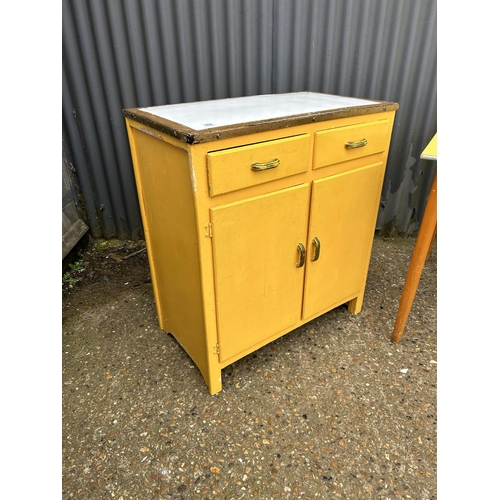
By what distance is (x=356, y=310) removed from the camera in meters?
2.30

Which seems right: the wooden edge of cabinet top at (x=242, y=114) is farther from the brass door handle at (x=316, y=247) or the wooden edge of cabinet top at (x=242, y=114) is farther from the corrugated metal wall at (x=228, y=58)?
the corrugated metal wall at (x=228, y=58)

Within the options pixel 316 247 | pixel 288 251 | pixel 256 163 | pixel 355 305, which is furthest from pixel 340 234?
pixel 256 163

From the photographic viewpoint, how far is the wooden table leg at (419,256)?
1.71 m

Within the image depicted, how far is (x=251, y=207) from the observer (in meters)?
1.49

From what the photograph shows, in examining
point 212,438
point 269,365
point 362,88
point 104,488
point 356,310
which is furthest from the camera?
point 362,88

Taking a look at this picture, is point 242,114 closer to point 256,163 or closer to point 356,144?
point 256,163

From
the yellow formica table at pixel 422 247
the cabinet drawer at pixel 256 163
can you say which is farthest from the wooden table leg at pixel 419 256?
the cabinet drawer at pixel 256 163

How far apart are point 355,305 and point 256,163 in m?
1.23

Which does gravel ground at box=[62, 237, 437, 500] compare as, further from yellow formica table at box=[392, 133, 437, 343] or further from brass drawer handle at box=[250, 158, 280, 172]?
brass drawer handle at box=[250, 158, 280, 172]

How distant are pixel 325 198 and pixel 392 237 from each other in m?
1.62

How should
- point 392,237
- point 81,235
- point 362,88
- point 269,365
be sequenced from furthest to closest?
point 392,237 < point 81,235 < point 362,88 < point 269,365

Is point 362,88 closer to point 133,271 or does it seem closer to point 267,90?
point 267,90

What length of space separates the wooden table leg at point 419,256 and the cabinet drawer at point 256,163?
1.95ft

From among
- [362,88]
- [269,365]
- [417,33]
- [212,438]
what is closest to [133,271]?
[269,365]
